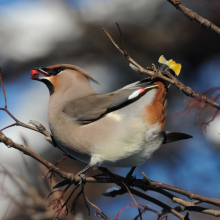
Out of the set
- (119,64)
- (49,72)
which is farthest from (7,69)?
(49,72)

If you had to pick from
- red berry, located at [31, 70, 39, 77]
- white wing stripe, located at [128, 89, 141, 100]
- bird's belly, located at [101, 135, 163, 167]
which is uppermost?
red berry, located at [31, 70, 39, 77]

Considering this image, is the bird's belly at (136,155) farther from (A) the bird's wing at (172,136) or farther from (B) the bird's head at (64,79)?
(B) the bird's head at (64,79)

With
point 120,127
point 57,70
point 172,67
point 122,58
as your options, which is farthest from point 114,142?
point 122,58

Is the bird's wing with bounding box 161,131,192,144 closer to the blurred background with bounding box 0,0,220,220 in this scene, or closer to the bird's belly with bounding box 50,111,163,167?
the bird's belly with bounding box 50,111,163,167

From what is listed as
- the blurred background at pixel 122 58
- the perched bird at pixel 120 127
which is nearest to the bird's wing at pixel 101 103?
the perched bird at pixel 120 127

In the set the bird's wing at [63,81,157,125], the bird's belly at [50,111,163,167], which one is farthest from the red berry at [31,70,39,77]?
the bird's belly at [50,111,163,167]

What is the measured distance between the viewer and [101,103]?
1706 millimetres

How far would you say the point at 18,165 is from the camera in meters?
2.93

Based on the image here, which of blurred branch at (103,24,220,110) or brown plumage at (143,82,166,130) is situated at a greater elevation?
brown plumage at (143,82,166,130)

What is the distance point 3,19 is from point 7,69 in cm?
108

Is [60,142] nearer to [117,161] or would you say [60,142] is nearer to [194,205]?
[117,161]

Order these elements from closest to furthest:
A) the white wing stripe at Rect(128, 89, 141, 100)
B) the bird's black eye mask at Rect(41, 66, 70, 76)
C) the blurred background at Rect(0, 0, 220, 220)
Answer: the white wing stripe at Rect(128, 89, 141, 100), the bird's black eye mask at Rect(41, 66, 70, 76), the blurred background at Rect(0, 0, 220, 220)

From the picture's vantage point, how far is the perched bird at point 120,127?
1603mm

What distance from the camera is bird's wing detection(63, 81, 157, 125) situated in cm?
161
